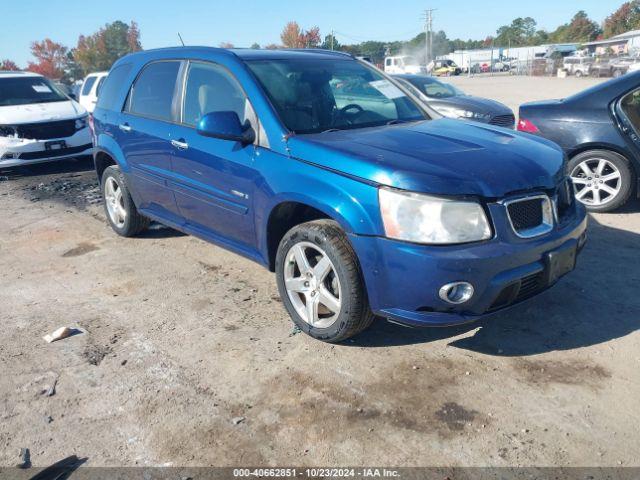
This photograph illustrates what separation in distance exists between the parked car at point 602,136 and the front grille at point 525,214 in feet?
10.3

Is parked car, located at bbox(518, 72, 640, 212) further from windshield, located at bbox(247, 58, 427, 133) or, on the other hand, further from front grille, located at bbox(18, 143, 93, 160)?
front grille, located at bbox(18, 143, 93, 160)

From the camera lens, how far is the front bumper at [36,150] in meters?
8.92

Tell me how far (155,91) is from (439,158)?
277cm

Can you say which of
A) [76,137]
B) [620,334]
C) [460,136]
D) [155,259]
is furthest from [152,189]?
[76,137]

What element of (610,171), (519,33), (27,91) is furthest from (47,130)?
(519,33)

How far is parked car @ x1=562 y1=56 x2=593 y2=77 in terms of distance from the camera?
43.8 meters

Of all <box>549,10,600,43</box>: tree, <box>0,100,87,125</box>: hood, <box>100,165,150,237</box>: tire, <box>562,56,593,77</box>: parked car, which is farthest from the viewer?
<box>549,10,600,43</box>: tree

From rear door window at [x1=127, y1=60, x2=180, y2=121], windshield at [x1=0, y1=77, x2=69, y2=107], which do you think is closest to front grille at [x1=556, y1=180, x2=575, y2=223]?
rear door window at [x1=127, y1=60, x2=180, y2=121]

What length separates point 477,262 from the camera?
9.50 ft

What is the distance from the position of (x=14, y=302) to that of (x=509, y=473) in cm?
386

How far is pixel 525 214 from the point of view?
314 centimetres

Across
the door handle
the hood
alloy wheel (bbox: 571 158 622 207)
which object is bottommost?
alloy wheel (bbox: 571 158 622 207)

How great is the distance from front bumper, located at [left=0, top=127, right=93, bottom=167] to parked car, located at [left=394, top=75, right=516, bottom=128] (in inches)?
224

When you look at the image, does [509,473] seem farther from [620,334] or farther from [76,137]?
[76,137]
